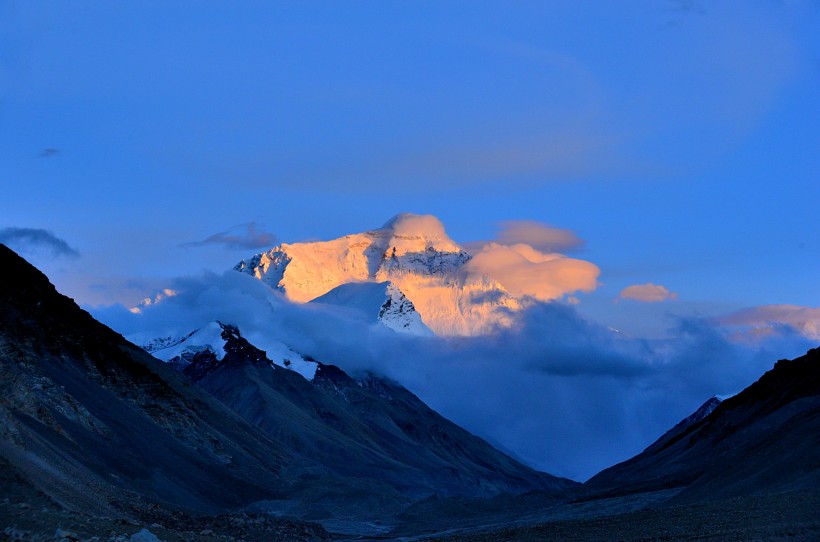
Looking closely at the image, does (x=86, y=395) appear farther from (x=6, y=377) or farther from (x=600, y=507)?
(x=600, y=507)

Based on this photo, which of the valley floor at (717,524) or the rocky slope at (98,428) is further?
the rocky slope at (98,428)

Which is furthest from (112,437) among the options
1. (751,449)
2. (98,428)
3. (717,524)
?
(717,524)

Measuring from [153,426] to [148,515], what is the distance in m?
52.6

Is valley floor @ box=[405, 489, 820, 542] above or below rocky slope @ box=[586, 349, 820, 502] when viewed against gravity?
below

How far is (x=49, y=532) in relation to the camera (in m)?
41.3

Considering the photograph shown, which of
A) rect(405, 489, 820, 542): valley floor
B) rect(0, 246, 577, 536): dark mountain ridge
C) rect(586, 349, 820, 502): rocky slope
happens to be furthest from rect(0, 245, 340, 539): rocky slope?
rect(586, 349, 820, 502): rocky slope

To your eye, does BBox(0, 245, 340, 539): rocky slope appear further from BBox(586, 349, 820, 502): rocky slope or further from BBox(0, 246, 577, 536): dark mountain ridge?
BBox(586, 349, 820, 502): rocky slope

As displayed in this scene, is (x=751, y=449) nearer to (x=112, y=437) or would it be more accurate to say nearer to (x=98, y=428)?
(x=112, y=437)

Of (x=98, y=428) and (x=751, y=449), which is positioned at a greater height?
(x=751, y=449)

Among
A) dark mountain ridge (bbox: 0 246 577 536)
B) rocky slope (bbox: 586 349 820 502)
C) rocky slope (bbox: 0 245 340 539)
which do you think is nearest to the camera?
rocky slope (bbox: 0 245 340 539)

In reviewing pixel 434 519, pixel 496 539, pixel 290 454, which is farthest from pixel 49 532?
pixel 290 454

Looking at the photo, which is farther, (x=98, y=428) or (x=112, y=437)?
(x=112, y=437)

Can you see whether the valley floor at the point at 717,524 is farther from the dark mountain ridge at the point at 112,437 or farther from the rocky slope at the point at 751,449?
the dark mountain ridge at the point at 112,437

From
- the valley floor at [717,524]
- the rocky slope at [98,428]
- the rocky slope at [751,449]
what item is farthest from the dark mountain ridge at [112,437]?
the rocky slope at [751,449]
